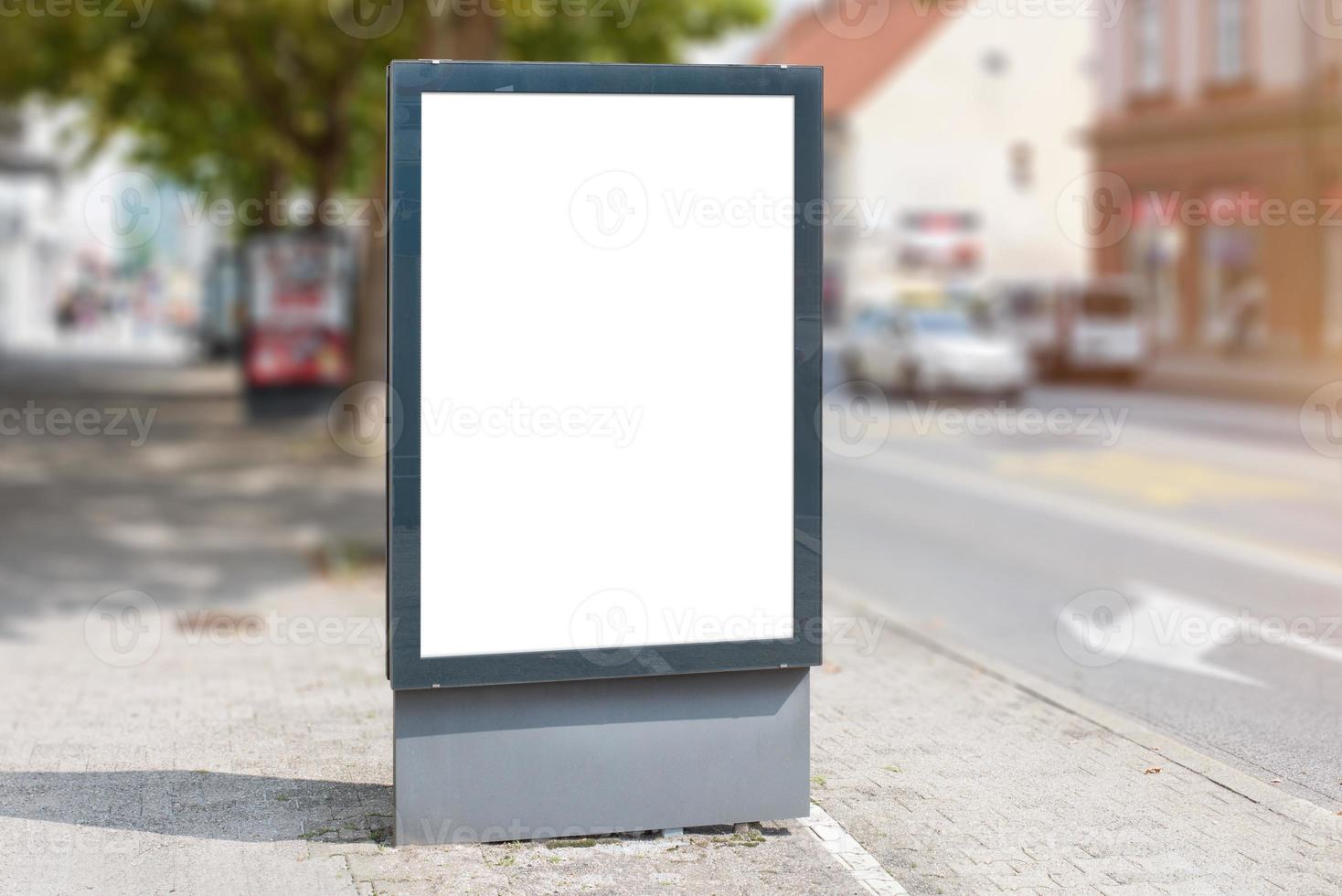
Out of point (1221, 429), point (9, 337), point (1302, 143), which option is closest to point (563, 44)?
point (1221, 429)

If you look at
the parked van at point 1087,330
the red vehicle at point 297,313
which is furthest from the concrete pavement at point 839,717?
the parked van at point 1087,330

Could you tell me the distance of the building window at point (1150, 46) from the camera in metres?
38.8

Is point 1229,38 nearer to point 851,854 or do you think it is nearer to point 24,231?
point 24,231

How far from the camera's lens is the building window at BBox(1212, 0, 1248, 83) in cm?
3600

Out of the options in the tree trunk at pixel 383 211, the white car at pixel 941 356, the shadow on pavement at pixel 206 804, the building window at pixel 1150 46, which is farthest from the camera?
the building window at pixel 1150 46

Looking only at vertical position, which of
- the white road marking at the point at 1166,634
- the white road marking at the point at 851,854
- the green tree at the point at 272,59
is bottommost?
the white road marking at the point at 851,854

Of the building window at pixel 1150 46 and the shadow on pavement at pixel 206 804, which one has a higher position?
the building window at pixel 1150 46

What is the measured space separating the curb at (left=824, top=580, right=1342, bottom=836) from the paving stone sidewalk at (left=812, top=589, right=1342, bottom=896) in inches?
0.5

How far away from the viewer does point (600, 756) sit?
194 inches

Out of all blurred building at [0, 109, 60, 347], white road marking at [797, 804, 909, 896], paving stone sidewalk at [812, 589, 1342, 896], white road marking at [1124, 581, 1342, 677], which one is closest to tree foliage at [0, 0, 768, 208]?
blurred building at [0, 109, 60, 347]

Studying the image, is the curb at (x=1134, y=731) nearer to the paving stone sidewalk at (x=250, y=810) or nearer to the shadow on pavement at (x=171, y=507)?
the paving stone sidewalk at (x=250, y=810)

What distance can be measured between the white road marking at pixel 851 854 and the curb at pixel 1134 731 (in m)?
1.37

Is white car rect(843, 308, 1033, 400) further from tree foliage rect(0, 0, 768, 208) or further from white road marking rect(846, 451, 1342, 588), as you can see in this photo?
white road marking rect(846, 451, 1342, 588)

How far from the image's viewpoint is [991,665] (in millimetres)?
7652
